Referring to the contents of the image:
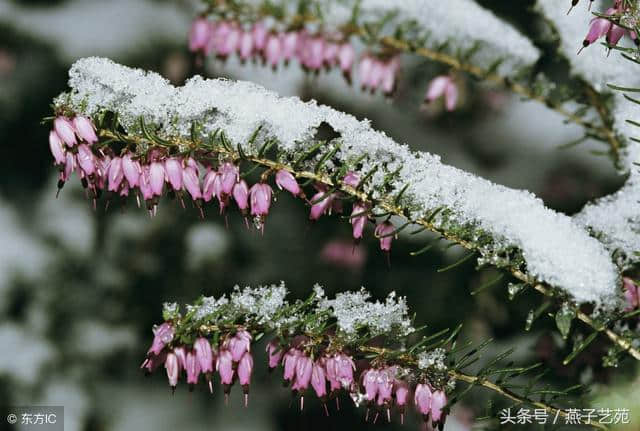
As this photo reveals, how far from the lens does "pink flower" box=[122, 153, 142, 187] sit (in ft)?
3.32

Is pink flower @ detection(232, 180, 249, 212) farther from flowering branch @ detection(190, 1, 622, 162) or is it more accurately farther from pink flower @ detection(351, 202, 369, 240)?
flowering branch @ detection(190, 1, 622, 162)

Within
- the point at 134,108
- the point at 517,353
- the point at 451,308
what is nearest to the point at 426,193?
the point at 134,108

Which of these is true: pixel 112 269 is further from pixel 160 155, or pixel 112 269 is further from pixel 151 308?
pixel 160 155

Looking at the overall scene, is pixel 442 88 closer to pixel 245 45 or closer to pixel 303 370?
pixel 245 45

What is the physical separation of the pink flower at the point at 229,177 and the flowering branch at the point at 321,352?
0.47 ft

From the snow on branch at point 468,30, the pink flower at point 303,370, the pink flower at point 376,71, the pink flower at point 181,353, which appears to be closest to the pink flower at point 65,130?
the pink flower at point 181,353

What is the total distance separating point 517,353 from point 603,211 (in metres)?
1.16

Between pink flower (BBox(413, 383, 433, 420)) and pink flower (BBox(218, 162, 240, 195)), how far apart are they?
39cm

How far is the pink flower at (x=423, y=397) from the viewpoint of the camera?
1.04 m

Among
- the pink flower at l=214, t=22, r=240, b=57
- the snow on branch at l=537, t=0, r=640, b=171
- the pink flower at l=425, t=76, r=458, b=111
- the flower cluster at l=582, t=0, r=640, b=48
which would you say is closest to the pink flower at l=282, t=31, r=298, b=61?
the pink flower at l=214, t=22, r=240, b=57

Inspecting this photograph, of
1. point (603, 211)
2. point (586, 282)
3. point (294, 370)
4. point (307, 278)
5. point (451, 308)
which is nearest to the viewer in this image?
point (586, 282)

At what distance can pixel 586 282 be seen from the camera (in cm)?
92

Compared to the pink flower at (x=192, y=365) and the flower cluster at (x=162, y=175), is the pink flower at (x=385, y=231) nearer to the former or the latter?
the flower cluster at (x=162, y=175)

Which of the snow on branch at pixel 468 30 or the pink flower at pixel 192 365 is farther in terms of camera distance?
the snow on branch at pixel 468 30
